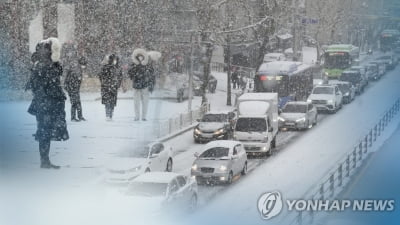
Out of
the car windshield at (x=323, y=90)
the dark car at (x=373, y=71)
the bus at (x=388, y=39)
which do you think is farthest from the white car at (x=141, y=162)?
the bus at (x=388, y=39)

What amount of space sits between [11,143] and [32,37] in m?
0.63

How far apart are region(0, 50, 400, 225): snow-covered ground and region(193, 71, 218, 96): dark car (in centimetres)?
4

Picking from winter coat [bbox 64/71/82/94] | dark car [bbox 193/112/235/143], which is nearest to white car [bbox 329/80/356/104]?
dark car [bbox 193/112/235/143]

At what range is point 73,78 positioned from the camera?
2.83 meters

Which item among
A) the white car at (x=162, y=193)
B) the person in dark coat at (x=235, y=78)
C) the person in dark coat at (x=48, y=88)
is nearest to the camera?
the white car at (x=162, y=193)

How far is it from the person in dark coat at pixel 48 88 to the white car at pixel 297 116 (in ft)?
4.02

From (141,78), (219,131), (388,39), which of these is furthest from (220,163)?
(388,39)

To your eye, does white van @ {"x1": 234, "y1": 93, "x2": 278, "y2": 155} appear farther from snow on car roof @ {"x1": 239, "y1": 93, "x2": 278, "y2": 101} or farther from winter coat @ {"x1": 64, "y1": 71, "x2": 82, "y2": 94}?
winter coat @ {"x1": 64, "y1": 71, "x2": 82, "y2": 94}

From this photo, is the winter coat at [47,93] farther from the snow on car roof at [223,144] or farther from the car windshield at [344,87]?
the car windshield at [344,87]

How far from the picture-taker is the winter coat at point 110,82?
279 centimetres

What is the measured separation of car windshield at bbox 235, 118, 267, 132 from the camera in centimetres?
269

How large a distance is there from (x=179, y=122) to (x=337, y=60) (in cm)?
95

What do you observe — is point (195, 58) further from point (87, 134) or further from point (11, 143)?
point (11, 143)

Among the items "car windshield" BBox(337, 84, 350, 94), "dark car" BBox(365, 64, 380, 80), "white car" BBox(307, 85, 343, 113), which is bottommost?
"white car" BBox(307, 85, 343, 113)
